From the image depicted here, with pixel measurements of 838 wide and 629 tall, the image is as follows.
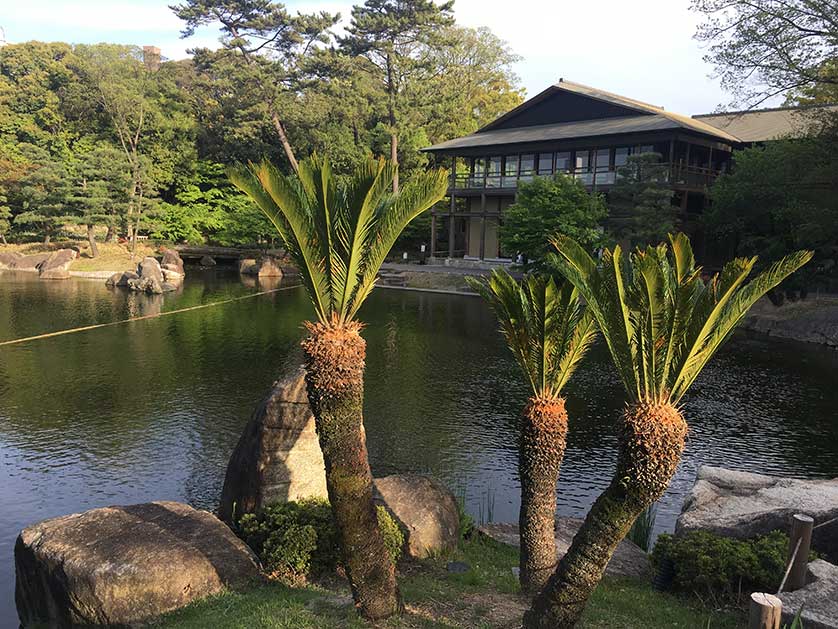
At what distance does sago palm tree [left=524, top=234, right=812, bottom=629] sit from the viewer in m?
5.89

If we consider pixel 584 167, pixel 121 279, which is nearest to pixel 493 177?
pixel 584 167

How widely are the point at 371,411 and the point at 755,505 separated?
30.0ft

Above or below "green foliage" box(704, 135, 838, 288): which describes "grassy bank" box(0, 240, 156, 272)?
below

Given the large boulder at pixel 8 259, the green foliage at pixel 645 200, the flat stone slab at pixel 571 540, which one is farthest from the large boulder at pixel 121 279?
the flat stone slab at pixel 571 540

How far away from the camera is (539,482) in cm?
813

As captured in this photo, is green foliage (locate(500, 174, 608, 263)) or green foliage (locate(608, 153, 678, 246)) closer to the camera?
green foliage (locate(500, 174, 608, 263))

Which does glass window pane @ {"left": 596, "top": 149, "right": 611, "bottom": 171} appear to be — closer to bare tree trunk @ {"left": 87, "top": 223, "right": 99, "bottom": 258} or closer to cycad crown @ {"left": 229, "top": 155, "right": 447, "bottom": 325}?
bare tree trunk @ {"left": 87, "top": 223, "right": 99, "bottom": 258}

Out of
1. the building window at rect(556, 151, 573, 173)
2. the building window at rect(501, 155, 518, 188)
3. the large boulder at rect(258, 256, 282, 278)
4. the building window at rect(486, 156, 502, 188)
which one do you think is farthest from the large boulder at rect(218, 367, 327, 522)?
the large boulder at rect(258, 256, 282, 278)

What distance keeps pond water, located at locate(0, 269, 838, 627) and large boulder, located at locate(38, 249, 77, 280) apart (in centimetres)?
1448

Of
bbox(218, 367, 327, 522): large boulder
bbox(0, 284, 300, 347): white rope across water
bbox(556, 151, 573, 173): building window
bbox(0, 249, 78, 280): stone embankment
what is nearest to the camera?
bbox(218, 367, 327, 522): large boulder

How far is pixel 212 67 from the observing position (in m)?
→ 47.3

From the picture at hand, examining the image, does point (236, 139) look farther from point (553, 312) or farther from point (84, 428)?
point (553, 312)

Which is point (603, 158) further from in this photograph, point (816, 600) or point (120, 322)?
point (816, 600)

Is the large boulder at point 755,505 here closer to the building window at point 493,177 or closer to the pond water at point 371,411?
the pond water at point 371,411
